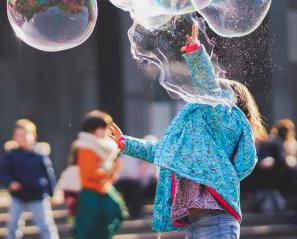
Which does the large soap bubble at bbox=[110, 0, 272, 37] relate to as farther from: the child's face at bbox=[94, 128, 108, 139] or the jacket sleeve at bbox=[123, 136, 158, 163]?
the child's face at bbox=[94, 128, 108, 139]

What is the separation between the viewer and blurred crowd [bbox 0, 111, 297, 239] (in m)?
8.44

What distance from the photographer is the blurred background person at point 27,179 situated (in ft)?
32.2

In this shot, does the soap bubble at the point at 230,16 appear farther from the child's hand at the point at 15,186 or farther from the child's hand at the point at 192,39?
the child's hand at the point at 15,186

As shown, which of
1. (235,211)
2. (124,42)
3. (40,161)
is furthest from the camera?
(124,42)

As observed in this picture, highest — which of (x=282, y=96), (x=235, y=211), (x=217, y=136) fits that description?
(x=282, y=96)

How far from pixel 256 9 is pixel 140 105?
12.2 m

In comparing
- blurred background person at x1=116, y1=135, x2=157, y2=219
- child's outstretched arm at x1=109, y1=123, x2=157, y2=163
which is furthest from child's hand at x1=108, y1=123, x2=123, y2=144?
blurred background person at x1=116, y1=135, x2=157, y2=219

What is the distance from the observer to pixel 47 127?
56.3 feet

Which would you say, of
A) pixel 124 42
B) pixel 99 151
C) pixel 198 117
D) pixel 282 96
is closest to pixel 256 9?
pixel 198 117

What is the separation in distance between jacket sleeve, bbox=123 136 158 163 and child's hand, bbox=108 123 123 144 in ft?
0.15

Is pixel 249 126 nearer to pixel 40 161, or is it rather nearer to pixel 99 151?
pixel 99 151

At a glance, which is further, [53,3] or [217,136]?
[53,3]

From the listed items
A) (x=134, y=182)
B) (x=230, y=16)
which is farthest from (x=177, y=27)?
(x=134, y=182)

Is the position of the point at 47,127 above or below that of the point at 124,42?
below
